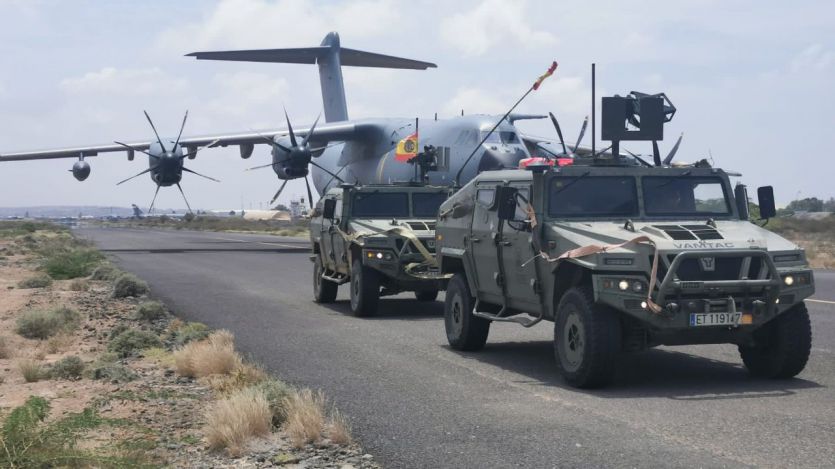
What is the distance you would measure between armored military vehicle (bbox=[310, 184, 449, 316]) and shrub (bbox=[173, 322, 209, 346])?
105 inches

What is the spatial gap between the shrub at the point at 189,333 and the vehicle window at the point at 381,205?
364 centimetres

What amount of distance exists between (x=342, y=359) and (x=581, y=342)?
336 centimetres

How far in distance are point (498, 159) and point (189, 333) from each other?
1747 cm

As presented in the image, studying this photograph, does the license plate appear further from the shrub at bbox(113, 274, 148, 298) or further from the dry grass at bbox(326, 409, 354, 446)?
the shrub at bbox(113, 274, 148, 298)

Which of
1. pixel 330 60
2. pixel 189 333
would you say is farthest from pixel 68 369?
pixel 330 60

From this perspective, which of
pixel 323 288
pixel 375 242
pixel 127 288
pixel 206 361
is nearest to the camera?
pixel 206 361

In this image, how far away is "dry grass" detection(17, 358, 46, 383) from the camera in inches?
434

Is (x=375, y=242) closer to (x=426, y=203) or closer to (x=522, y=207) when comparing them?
(x=426, y=203)

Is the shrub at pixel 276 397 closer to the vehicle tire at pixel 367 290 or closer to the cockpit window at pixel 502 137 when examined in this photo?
the vehicle tire at pixel 367 290

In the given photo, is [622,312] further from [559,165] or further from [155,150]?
[155,150]

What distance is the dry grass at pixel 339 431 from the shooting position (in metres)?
7.35

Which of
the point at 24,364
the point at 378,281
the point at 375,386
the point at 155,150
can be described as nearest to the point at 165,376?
the point at 24,364

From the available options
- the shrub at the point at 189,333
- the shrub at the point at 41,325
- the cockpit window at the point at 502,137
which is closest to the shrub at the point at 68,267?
the cockpit window at the point at 502,137

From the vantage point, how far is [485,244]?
37.4ft
